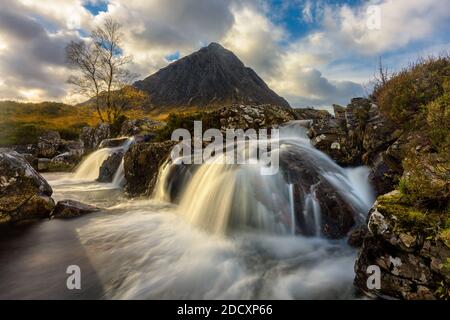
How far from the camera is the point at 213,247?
6836 millimetres

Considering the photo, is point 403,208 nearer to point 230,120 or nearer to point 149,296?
point 149,296

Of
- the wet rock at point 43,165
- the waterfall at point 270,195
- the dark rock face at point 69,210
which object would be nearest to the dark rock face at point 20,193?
the dark rock face at point 69,210

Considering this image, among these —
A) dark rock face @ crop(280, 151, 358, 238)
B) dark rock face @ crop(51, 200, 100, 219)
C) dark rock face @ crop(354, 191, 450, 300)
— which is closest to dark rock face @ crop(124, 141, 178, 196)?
dark rock face @ crop(51, 200, 100, 219)

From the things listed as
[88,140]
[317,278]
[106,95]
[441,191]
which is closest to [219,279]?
[317,278]

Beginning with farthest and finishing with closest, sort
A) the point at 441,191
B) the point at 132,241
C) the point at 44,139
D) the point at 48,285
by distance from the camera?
the point at 44,139, the point at 132,241, the point at 48,285, the point at 441,191

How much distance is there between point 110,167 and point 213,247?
42.7 feet

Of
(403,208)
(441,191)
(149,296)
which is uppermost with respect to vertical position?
(441,191)

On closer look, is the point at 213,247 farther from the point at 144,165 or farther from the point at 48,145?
the point at 48,145

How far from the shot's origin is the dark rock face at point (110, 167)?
17.2m

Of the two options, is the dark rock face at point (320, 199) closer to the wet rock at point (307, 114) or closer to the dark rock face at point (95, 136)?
the wet rock at point (307, 114)

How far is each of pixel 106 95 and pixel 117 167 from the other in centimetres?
1744

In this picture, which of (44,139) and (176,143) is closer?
(176,143)

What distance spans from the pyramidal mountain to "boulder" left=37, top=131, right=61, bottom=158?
329ft

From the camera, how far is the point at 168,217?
9547 millimetres
